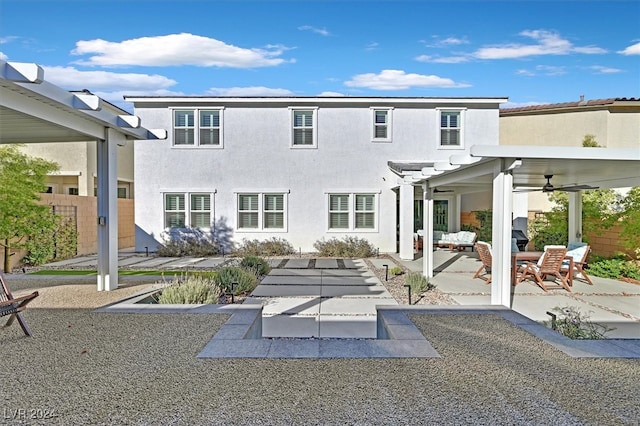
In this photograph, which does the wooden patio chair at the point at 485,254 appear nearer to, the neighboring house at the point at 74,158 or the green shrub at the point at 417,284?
the green shrub at the point at 417,284

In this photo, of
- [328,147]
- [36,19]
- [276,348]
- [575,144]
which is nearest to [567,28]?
[575,144]

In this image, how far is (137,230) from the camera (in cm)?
1656

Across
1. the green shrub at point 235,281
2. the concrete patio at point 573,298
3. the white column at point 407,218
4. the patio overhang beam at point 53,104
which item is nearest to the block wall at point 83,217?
the patio overhang beam at point 53,104

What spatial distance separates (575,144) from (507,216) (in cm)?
1684

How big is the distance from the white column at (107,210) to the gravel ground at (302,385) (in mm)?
2823

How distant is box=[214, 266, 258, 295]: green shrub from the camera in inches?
341

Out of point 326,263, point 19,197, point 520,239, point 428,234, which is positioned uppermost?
point 19,197

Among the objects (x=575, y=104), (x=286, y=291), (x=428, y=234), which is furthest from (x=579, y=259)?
(x=575, y=104)

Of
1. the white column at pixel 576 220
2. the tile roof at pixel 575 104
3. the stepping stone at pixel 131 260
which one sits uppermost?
the tile roof at pixel 575 104

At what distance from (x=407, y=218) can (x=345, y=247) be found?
2.62 meters

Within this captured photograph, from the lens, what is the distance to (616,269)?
10.8m

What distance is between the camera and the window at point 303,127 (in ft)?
54.0

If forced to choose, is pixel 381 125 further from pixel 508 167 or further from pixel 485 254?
pixel 508 167

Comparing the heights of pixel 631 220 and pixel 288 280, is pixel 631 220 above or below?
above
